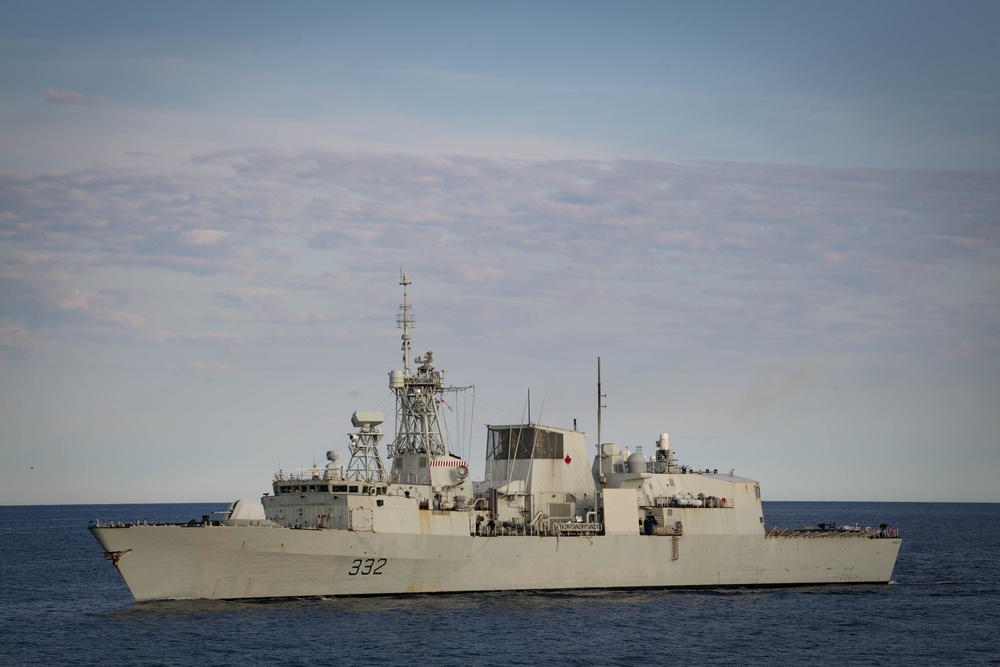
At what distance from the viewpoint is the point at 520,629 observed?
37250 millimetres

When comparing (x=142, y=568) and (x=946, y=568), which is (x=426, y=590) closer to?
(x=142, y=568)

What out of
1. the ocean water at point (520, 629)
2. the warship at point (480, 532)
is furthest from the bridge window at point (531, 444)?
the ocean water at point (520, 629)

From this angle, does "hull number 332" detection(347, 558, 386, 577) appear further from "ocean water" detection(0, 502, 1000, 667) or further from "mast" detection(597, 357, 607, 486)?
"mast" detection(597, 357, 607, 486)

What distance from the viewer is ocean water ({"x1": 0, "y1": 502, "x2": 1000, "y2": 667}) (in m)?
33.1

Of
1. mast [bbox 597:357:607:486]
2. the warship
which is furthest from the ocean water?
mast [bbox 597:357:607:486]

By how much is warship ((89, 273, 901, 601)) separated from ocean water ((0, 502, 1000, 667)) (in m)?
0.85

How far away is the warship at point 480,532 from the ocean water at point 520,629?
0.85 metres

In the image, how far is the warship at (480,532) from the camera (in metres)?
39.4

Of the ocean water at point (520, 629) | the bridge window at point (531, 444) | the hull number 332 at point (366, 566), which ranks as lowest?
the ocean water at point (520, 629)

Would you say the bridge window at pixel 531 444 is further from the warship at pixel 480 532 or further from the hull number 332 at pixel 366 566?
the hull number 332 at pixel 366 566

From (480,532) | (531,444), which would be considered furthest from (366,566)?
(531,444)

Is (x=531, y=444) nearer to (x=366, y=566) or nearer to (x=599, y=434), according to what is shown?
(x=599, y=434)

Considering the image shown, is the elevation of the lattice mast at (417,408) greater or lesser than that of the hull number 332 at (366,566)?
greater

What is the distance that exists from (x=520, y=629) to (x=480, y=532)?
22.0ft
